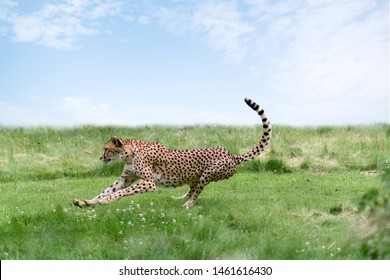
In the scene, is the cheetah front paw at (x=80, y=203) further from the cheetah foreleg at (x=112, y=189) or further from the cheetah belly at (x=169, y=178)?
the cheetah belly at (x=169, y=178)

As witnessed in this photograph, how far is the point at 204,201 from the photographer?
897cm

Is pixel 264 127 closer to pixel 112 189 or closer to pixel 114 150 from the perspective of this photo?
pixel 114 150

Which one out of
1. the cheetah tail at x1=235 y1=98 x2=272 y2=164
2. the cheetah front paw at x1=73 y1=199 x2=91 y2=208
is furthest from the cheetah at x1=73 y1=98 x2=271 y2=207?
the cheetah front paw at x1=73 y1=199 x2=91 y2=208

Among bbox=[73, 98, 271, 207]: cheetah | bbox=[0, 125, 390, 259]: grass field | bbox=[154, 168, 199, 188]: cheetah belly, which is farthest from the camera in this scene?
bbox=[154, 168, 199, 188]: cheetah belly

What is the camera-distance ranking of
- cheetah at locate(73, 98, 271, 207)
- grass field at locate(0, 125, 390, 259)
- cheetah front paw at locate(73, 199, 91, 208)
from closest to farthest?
grass field at locate(0, 125, 390, 259) → cheetah front paw at locate(73, 199, 91, 208) → cheetah at locate(73, 98, 271, 207)

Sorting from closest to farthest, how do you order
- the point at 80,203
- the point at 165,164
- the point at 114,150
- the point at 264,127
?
the point at 80,203, the point at 114,150, the point at 165,164, the point at 264,127

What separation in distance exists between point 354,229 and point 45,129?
1185 centimetres

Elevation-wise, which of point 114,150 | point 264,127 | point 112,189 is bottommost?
point 112,189

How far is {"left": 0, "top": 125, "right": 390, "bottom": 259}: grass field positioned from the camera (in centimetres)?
617

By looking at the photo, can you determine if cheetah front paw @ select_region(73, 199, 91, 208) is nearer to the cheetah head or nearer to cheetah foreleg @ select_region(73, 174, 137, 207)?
cheetah foreleg @ select_region(73, 174, 137, 207)

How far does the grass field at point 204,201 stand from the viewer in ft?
20.2

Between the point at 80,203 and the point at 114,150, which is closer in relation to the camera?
the point at 80,203

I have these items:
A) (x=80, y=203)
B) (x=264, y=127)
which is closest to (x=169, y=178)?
(x=80, y=203)

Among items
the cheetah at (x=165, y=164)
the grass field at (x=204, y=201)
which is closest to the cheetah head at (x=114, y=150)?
the cheetah at (x=165, y=164)
